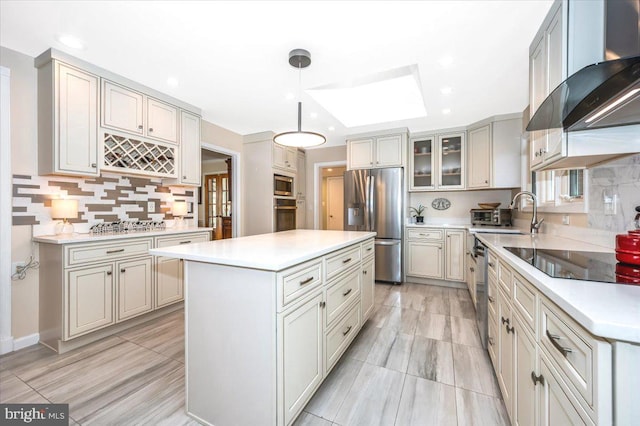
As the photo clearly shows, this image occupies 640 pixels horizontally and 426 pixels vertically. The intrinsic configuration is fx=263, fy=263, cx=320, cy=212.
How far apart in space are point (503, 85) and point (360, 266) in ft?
7.90

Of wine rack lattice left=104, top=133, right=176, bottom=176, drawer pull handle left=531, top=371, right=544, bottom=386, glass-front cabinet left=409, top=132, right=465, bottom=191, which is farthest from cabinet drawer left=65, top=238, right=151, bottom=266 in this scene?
glass-front cabinet left=409, top=132, right=465, bottom=191

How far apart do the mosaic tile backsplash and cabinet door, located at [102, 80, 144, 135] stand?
0.57m

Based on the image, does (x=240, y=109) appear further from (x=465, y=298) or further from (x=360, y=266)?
(x=465, y=298)

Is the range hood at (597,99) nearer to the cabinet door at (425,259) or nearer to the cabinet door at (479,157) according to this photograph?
the cabinet door at (479,157)

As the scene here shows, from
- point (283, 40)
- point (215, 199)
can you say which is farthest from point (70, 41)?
point (215, 199)

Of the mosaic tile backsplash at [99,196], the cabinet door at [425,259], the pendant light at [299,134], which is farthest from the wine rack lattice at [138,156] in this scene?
the cabinet door at [425,259]

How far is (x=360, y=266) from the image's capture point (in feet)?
7.59

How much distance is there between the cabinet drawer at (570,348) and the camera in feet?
2.13

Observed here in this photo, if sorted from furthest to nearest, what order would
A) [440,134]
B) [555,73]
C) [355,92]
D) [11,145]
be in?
[440,134] < [355,92] < [11,145] < [555,73]

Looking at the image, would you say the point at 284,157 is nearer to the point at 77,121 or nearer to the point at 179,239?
the point at 179,239

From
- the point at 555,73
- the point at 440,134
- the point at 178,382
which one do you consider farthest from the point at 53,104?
the point at 440,134

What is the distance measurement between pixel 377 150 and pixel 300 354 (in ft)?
11.9

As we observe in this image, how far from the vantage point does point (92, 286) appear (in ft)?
7.46

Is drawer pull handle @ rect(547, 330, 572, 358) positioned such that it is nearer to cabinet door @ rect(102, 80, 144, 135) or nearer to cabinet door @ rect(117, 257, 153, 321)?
cabinet door @ rect(117, 257, 153, 321)
